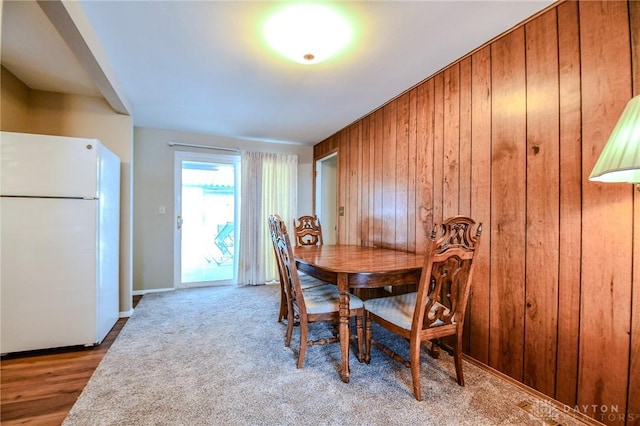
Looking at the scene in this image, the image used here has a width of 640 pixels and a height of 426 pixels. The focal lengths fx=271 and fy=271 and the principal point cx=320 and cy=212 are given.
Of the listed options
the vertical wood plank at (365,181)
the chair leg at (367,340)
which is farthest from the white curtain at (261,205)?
the chair leg at (367,340)

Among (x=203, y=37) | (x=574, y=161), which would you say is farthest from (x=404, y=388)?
(x=203, y=37)

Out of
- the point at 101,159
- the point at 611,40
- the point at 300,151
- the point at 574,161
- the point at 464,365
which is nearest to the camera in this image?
the point at 611,40

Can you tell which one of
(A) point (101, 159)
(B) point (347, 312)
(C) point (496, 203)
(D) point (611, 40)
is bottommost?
(B) point (347, 312)

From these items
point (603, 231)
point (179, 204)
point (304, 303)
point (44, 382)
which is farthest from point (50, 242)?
point (603, 231)

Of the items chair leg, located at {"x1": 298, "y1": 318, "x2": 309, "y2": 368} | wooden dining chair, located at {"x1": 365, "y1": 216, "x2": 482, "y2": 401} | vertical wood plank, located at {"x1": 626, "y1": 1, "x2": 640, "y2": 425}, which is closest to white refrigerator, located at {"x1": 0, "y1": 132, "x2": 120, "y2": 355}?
chair leg, located at {"x1": 298, "y1": 318, "x2": 309, "y2": 368}

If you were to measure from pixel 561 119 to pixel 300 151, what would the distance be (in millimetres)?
3704

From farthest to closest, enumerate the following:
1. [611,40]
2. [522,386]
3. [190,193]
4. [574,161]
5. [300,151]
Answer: [300,151], [190,193], [522,386], [574,161], [611,40]

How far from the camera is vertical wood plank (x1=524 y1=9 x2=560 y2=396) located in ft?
5.08

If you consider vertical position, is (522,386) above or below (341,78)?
below

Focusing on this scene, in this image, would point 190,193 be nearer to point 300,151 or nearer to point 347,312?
point 300,151

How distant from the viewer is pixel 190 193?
4098 millimetres

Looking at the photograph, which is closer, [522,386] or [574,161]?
[574,161]

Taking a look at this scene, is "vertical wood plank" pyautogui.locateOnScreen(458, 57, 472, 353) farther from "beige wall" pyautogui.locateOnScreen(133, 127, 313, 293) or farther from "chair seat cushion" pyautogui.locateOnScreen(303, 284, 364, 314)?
"beige wall" pyautogui.locateOnScreen(133, 127, 313, 293)

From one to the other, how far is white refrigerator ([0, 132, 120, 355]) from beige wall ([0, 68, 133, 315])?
2.10 feet
